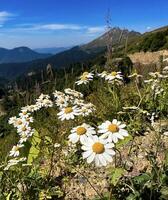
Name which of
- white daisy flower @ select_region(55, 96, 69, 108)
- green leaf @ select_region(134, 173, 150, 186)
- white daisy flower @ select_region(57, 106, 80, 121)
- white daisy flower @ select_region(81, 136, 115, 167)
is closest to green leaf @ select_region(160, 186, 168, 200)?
green leaf @ select_region(134, 173, 150, 186)

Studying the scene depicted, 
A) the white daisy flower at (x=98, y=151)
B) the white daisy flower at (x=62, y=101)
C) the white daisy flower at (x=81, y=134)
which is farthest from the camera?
the white daisy flower at (x=62, y=101)

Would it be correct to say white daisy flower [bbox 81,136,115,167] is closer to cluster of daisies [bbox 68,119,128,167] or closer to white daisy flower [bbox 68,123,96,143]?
cluster of daisies [bbox 68,119,128,167]

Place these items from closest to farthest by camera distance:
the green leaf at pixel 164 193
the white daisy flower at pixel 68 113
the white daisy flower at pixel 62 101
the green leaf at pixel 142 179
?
the green leaf at pixel 164 193, the green leaf at pixel 142 179, the white daisy flower at pixel 68 113, the white daisy flower at pixel 62 101

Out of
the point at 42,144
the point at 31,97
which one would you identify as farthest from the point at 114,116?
the point at 31,97

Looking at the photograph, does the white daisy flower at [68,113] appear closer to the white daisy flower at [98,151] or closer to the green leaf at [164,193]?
the white daisy flower at [98,151]

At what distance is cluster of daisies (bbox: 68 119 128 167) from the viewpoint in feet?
8.27

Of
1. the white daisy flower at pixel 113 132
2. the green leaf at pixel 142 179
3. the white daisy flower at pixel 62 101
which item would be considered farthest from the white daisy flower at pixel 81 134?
the white daisy flower at pixel 62 101

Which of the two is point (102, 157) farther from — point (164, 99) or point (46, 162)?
point (164, 99)

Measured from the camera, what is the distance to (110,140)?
108 inches

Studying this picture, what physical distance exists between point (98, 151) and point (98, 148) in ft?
0.10

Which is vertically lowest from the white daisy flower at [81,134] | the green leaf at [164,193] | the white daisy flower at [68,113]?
the green leaf at [164,193]

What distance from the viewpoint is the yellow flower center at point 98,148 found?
8.47 ft

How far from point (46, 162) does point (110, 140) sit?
2703mm

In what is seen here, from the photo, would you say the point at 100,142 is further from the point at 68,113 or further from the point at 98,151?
the point at 68,113
